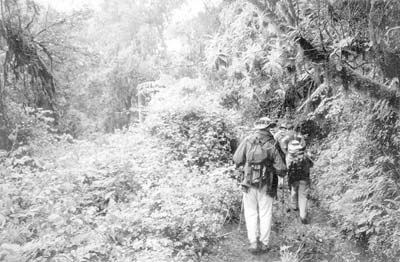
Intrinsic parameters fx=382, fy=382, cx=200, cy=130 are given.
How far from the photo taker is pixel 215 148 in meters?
10.2

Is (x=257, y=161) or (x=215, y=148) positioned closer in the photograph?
(x=257, y=161)

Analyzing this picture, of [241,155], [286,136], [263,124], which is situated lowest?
[241,155]

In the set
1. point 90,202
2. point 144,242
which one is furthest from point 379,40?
point 90,202

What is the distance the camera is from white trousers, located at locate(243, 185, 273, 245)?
6.55 metres

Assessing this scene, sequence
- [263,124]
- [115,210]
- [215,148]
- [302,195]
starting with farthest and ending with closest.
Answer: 1. [215,148]
2. [302,195]
3. [263,124]
4. [115,210]

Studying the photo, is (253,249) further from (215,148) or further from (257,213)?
(215,148)

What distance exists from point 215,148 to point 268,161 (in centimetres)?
353

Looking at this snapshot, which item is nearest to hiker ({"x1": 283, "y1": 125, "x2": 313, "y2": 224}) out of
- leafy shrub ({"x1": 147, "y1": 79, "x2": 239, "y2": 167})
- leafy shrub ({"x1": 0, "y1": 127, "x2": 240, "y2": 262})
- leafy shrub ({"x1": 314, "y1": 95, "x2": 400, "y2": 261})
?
leafy shrub ({"x1": 314, "y1": 95, "x2": 400, "y2": 261})

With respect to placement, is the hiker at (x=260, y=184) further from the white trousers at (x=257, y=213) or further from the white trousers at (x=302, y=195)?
the white trousers at (x=302, y=195)

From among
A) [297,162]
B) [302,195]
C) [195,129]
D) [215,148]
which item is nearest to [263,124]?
[297,162]

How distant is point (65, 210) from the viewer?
6457 millimetres

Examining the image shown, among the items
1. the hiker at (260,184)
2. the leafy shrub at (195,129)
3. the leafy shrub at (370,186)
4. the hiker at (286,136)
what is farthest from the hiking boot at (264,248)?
the leafy shrub at (195,129)

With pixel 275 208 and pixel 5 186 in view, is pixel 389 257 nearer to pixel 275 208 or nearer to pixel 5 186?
pixel 275 208

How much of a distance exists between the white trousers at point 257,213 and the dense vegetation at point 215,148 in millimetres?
474
